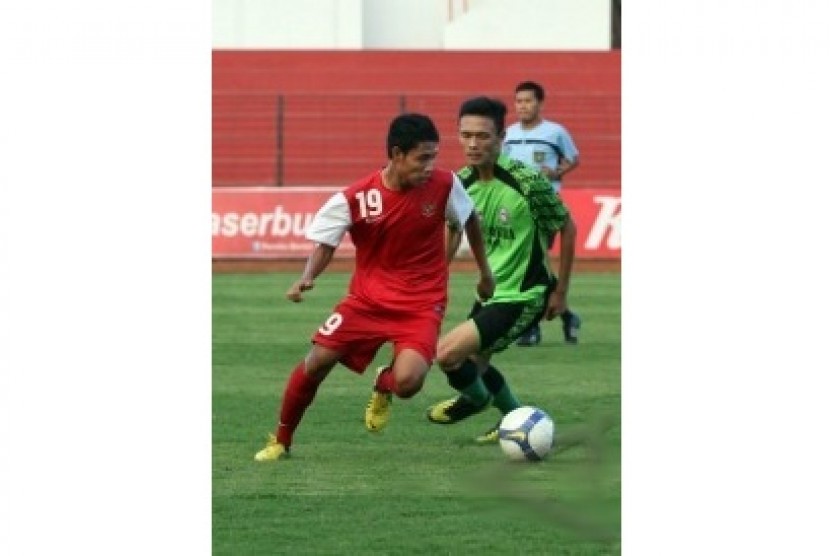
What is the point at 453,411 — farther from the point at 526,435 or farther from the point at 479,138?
the point at 479,138

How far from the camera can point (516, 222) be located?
11258 mm

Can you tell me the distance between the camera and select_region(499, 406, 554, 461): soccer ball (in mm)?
10102

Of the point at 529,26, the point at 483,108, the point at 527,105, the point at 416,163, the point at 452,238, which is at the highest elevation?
the point at 529,26

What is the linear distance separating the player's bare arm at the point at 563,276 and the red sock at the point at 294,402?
158 centimetres

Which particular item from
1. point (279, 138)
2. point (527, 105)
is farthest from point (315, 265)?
point (279, 138)

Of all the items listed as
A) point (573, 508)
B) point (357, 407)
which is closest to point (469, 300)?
point (357, 407)

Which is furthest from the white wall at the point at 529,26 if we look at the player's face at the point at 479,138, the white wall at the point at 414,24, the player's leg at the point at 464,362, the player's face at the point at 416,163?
the player's face at the point at 416,163

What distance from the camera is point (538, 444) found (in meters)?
10.1

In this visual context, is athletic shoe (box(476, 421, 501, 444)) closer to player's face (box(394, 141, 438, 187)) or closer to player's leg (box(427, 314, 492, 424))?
player's leg (box(427, 314, 492, 424))

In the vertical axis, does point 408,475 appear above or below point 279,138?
below

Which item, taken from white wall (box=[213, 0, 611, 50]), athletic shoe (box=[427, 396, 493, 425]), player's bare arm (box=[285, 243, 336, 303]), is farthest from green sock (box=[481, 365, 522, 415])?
white wall (box=[213, 0, 611, 50])

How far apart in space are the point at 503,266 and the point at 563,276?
349 mm
